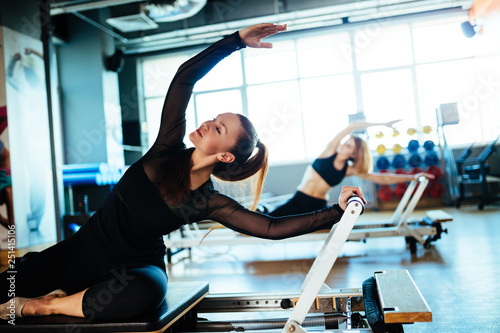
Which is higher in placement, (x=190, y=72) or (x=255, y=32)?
(x=255, y=32)

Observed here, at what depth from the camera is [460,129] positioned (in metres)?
7.68

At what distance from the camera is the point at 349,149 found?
370 centimetres

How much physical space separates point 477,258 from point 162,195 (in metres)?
2.70

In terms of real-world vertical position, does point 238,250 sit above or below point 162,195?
below

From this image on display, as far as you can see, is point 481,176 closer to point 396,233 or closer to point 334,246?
point 396,233

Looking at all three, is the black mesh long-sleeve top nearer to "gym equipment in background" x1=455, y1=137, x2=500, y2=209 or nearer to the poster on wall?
the poster on wall

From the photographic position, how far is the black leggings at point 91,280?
54.7 inches

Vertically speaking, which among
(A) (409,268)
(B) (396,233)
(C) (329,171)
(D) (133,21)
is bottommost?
(A) (409,268)

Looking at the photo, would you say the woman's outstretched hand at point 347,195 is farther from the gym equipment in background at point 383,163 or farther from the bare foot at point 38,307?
the gym equipment in background at point 383,163

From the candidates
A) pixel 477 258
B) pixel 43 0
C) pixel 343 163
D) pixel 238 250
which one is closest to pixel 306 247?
pixel 238 250

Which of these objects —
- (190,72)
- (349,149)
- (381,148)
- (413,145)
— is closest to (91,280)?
(190,72)

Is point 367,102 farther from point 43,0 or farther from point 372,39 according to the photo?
point 43,0

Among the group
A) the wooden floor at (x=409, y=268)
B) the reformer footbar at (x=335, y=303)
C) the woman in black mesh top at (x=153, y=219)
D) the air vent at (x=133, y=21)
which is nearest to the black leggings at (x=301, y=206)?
the wooden floor at (x=409, y=268)

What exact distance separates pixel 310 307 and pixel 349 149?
223 cm
